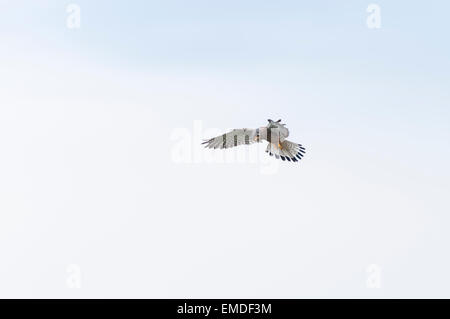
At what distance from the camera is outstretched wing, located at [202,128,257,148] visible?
49844 mm

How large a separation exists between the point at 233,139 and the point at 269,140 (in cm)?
214

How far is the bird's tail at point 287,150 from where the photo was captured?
50.8m

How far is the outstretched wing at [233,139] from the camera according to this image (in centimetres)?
4984

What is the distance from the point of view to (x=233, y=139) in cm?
5075

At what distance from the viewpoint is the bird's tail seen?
50.8 m

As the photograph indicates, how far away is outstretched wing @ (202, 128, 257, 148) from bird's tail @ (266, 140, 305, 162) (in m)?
1.50

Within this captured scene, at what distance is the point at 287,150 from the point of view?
5103cm

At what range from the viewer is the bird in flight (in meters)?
49.4

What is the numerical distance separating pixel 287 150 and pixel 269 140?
159 cm
